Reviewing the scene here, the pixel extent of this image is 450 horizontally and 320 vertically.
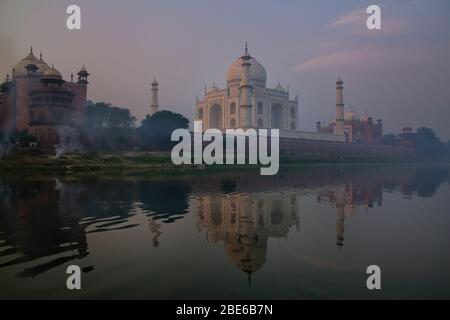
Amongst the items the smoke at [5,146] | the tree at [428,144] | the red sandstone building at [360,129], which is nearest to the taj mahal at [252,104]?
the red sandstone building at [360,129]

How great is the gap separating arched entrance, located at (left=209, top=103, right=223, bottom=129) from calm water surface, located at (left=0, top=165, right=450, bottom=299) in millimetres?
37197

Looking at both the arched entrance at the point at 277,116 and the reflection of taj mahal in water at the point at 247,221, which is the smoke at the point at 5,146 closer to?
the reflection of taj mahal in water at the point at 247,221

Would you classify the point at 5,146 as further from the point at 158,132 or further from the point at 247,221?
the point at 247,221

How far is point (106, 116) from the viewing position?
120ft

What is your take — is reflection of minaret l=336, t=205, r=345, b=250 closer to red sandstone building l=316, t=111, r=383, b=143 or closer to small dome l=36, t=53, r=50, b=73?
small dome l=36, t=53, r=50, b=73

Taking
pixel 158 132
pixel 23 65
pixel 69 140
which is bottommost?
pixel 69 140

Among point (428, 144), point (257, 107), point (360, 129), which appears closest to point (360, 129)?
point (360, 129)

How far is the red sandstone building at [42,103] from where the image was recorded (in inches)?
1161

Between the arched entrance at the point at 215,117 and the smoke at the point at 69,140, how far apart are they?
66.7ft

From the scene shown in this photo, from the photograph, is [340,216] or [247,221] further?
[340,216]

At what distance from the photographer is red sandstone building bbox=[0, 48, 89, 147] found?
1161 inches

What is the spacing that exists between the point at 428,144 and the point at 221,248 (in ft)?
210
